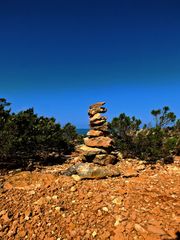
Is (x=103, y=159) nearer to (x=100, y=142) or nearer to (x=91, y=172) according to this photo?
(x=100, y=142)

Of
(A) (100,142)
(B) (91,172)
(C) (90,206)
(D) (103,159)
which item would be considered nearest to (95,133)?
(A) (100,142)

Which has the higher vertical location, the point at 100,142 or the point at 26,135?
the point at 26,135

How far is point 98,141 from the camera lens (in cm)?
1187

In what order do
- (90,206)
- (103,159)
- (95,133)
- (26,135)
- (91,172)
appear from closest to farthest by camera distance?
1. (90,206)
2. (91,172)
3. (103,159)
4. (26,135)
5. (95,133)

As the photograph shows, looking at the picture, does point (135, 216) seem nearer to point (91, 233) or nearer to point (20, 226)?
point (91, 233)

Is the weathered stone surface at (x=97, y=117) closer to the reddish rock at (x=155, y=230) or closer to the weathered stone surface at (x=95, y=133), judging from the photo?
the weathered stone surface at (x=95, y=133)

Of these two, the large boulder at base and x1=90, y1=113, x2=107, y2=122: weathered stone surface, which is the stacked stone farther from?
the large boulder at base

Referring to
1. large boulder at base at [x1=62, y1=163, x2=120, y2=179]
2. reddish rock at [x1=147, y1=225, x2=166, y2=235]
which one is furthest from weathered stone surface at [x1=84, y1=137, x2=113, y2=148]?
reddish rock at [x1=147, y1=225, x2=166, y2=235]

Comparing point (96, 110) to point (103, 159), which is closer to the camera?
point (103, 159)

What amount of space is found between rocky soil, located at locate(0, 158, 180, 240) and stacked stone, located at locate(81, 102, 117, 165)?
180 cm

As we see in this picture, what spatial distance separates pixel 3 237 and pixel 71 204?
2.27 meters

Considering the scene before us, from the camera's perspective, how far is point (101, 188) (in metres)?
8.07

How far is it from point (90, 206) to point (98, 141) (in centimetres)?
531

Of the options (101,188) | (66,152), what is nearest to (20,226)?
(101,188)
